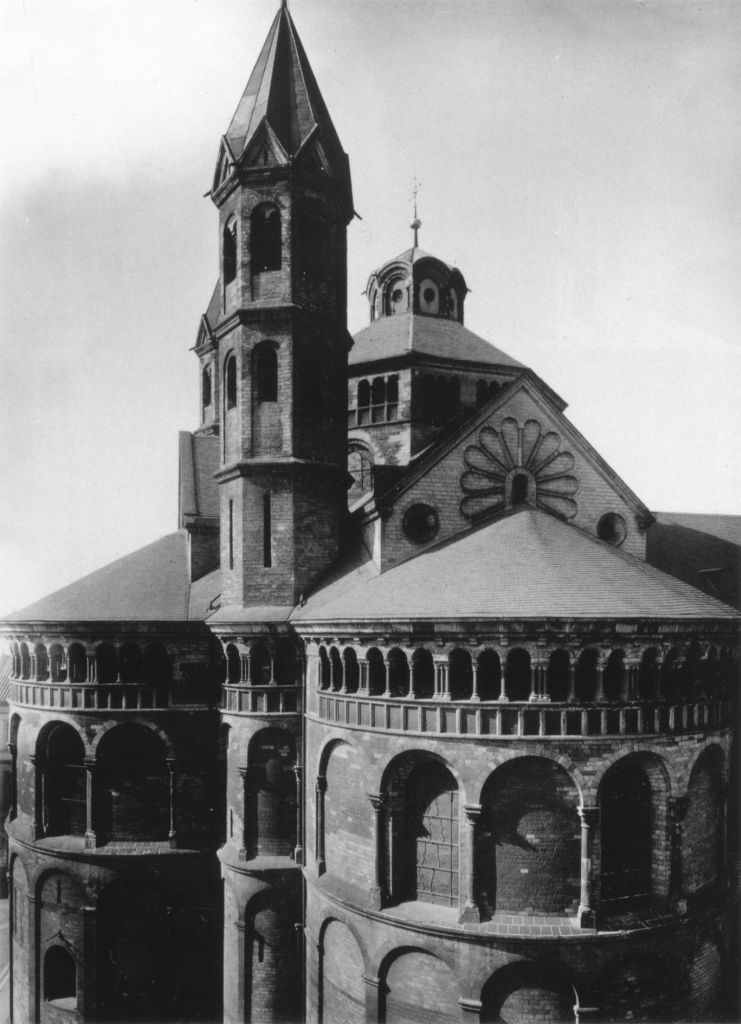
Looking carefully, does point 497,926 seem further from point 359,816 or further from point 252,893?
point 252,893

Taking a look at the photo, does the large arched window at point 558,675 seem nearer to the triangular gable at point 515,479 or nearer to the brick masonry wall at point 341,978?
the triangular gable at point 515,479

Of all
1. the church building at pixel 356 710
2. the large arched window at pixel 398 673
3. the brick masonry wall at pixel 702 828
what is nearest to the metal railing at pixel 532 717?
the church building at pixel 356 710

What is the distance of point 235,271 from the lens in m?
25.4

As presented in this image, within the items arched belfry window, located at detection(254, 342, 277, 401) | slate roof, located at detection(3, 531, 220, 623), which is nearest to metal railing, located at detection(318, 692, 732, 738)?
slate roof, located at detection(3, 531, 220, 623)

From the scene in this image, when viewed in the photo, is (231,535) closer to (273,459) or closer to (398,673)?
(273,459)

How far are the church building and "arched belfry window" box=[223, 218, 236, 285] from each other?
0.28 feet

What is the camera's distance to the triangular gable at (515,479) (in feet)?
76.8

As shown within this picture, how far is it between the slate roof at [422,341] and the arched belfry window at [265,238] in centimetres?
Result: 648

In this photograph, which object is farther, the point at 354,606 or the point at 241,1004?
the point at 241,1004

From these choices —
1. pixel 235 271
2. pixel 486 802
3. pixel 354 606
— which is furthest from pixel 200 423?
pixel 486 802

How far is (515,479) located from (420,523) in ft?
10.6

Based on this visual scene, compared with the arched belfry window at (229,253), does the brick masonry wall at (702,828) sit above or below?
below

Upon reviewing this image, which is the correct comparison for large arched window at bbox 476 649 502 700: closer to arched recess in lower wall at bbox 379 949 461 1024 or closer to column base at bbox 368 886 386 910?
column base at bbox 368 886 386 910

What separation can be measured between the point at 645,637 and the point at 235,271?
626 inches
